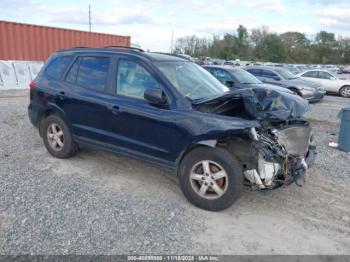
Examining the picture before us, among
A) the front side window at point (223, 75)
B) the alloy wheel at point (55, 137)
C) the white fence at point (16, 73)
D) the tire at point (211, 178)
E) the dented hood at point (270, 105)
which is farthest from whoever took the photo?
the white fence at point (16, 73)

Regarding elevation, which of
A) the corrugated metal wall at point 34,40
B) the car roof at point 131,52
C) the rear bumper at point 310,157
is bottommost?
the rear bumper at point 310,157

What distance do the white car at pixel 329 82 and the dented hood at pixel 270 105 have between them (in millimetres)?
14219

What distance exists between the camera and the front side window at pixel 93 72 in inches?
180

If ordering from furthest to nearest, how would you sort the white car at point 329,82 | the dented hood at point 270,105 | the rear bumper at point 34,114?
the white car at point 329,82 → the rear bumper at point 34,114 → the dented hood at point 270,105

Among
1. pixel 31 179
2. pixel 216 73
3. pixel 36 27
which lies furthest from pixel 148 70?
pixel 36 27

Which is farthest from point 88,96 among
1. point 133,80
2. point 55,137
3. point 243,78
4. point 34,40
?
point 34,40

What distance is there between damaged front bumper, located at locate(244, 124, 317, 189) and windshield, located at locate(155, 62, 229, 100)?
99cm

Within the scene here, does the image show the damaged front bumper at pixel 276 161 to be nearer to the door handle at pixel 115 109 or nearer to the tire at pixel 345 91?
the door handle at pixel 115 109

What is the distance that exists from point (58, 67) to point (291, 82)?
10819mm

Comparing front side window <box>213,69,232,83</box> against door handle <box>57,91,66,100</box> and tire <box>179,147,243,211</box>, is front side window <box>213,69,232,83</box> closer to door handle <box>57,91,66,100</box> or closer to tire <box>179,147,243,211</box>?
door handle <box>57,91,66,100</box>

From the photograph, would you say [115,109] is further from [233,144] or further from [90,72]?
[233,144]

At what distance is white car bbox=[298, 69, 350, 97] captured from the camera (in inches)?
689

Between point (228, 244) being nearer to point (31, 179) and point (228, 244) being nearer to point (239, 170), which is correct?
point (239, 170)

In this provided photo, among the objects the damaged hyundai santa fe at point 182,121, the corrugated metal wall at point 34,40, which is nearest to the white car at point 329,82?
the corrugated metal wall at point 34,40
